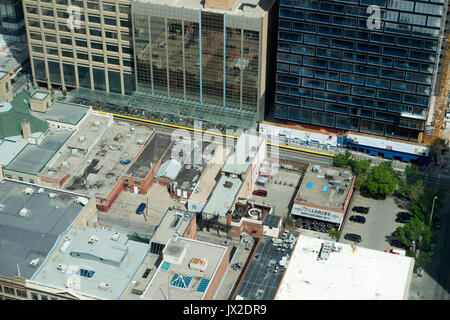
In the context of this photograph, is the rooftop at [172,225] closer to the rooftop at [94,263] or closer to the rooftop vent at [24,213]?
the rooftop at [94,263]

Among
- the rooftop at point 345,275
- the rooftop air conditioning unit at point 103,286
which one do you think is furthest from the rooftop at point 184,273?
the rooftop at point 345,275

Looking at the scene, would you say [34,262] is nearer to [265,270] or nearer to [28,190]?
[28,190]

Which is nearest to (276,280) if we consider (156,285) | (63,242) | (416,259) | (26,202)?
(156,285)

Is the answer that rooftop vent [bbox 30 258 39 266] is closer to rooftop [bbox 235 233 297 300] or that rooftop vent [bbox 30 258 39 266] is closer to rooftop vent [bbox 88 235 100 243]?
rooftop vent [bbox 88 235 100 243]

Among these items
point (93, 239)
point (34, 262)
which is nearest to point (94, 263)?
point (93, 239)

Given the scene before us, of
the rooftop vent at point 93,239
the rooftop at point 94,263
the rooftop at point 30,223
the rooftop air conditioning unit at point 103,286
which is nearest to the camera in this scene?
the rooftop air conditioning unit at point 103,286

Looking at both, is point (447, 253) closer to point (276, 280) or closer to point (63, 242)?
point (276, 280)
